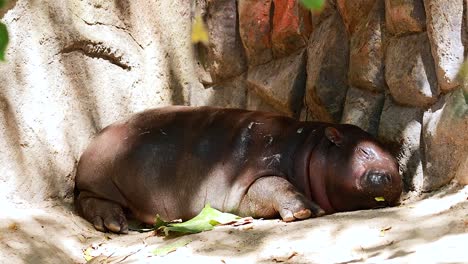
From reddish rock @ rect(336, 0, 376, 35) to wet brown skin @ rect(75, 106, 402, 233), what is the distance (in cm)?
70

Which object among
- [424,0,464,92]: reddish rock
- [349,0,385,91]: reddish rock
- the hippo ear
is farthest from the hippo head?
[424,0,464,92]: reddish rock

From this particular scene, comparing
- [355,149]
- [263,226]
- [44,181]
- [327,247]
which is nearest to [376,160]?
[355,149]

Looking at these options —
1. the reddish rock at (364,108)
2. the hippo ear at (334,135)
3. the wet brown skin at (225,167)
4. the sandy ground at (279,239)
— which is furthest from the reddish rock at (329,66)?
the sandy ground at (279,239)

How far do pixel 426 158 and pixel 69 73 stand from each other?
2587 millimetres

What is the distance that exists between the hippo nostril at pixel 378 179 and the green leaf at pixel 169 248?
1251 millimetres

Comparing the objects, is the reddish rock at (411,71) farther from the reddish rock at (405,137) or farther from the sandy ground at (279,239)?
the sandy ground at (279,239)

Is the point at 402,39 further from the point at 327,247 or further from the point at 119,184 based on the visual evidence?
the point at 119,184

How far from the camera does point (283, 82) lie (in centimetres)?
552

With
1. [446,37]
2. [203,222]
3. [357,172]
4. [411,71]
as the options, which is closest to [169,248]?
[203,222]

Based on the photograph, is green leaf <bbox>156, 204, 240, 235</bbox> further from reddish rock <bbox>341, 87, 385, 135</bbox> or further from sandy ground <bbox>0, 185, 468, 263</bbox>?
reddish rock <bbox>341, 87, 385, 135</bbox>

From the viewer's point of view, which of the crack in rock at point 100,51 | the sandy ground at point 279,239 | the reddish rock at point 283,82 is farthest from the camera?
the reddish rock at point 283,82

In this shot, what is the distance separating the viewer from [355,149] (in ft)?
15.4

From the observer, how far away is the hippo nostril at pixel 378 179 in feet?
14.6

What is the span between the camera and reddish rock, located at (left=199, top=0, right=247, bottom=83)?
593 centimetres
